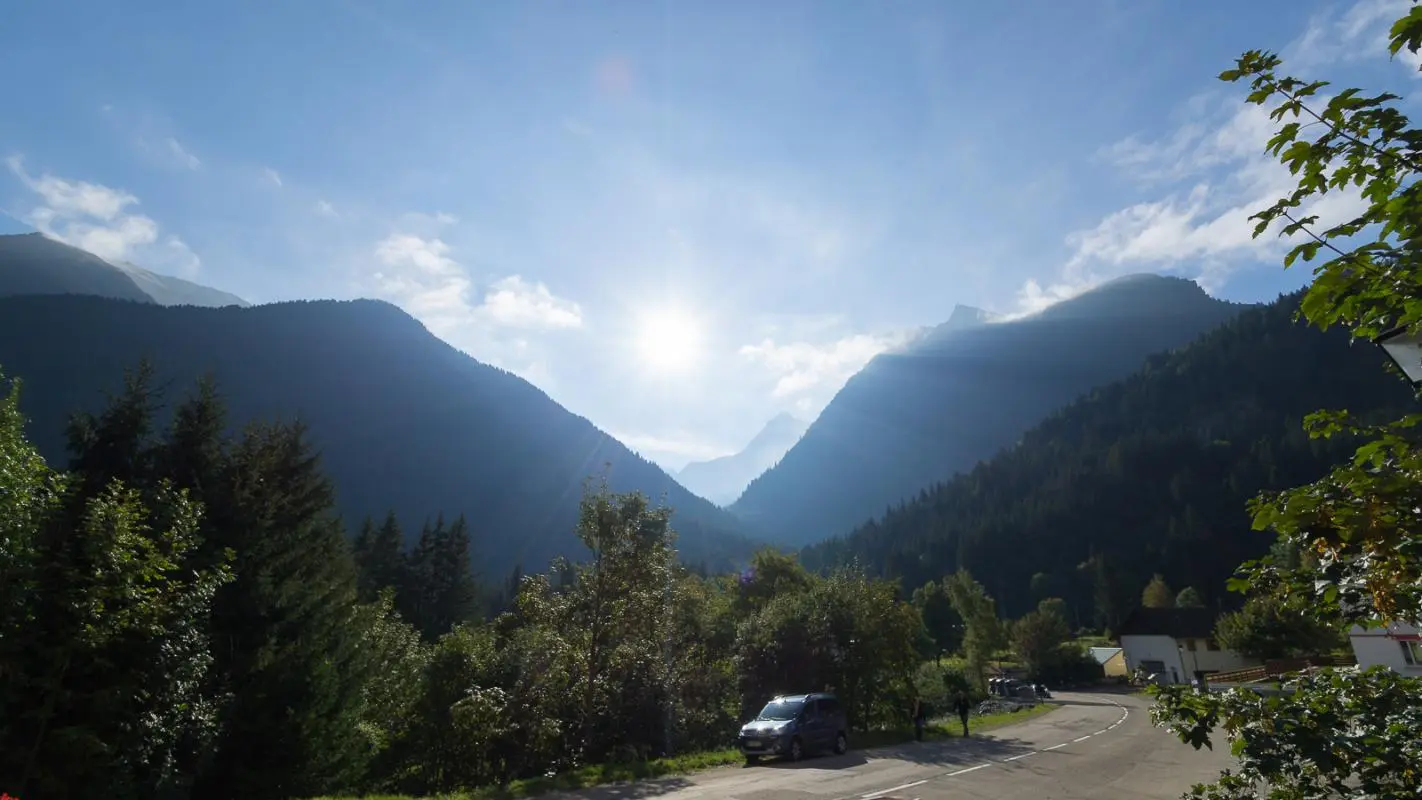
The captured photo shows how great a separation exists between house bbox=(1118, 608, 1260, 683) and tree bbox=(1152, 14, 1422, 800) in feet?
278

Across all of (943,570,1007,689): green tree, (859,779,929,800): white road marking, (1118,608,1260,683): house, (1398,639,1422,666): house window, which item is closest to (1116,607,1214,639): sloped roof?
(1118,608,1260,683): house

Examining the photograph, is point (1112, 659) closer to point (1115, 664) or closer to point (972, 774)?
point (1115, 664)

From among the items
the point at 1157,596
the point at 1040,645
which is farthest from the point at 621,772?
the point at 1157,596

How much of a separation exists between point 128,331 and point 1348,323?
25332 centimetres

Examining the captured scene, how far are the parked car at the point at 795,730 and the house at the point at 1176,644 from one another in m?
69.1

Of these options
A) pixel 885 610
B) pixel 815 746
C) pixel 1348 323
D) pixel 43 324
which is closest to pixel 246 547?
pixel 815 746

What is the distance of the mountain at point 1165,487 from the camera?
136 meters

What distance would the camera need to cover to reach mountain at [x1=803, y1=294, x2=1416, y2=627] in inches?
5349

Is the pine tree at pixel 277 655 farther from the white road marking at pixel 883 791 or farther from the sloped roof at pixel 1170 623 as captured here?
the sloped roof at pixel 1170 623

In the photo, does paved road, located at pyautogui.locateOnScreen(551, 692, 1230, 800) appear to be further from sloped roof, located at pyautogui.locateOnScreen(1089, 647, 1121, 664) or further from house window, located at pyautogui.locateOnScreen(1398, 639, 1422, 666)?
sloped roof, located at pyautogui.locateOnScreen(1089, 647, 1121, 664)

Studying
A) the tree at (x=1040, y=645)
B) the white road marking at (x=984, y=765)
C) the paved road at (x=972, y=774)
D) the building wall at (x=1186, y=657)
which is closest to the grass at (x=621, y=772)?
the paved road at (x=972, y=774)

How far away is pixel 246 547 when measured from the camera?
16.1 m

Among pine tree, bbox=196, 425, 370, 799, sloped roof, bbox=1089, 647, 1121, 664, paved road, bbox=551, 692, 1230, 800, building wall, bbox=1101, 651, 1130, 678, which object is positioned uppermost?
pine tree, bbox=196, 425, 370, 799

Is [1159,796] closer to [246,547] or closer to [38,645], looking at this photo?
[38,645]
